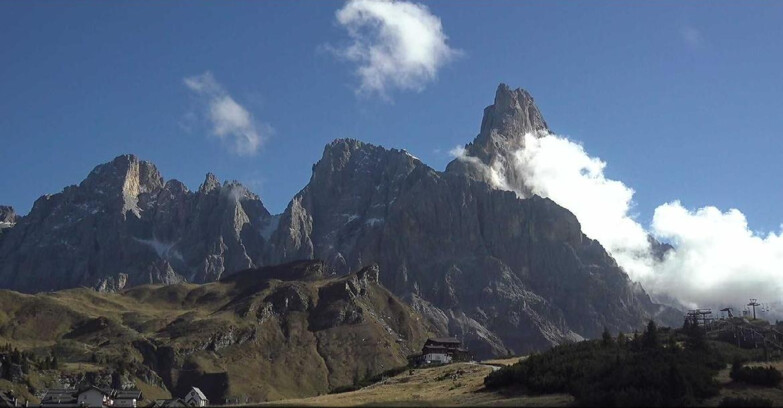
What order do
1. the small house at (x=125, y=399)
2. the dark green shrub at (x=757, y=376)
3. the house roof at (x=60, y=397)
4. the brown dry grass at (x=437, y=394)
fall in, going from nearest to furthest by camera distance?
the brown dry grass at (x=437, y=394) → the dark green shrub at (x=757, y=376) → the house roof at (x=60, y=397) → the small house at (x=125, y=399)

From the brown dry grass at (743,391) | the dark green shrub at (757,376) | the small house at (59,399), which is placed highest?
the dark green shrub at (757,376)

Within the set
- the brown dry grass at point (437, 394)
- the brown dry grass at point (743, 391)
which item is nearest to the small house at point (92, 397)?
the brown dry grass at point (437, 394)

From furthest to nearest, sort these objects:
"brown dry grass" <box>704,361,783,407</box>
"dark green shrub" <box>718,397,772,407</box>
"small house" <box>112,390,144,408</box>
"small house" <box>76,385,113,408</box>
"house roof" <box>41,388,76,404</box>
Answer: "small house" <box>112,390,144,408</box>
"house roof" <box>41,388,76,404</box>
"small house" <box>76,385,113,408</box>
"brown dry grass" <box>704,361,783,407</box>
"dark green shrub" <box>718,397,772,407</box>

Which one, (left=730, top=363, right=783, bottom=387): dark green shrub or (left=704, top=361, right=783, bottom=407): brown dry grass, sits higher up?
(left=730, top=363, right=783, bottom=387): dark green shrub

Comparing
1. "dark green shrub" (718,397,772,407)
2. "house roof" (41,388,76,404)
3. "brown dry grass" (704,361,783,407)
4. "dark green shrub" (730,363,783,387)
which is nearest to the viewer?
"dark green shrub" (718,397,772,407)

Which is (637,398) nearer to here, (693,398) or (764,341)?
(693,398)

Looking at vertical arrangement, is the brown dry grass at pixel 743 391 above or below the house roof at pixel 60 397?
above

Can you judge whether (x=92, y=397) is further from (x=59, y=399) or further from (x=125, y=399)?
(x=125, y=399)

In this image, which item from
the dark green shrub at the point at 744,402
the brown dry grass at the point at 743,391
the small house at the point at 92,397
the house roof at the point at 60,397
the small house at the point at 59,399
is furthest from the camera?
the house roof at the point at 60,397

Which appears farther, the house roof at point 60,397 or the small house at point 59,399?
the house roof at point 60,397

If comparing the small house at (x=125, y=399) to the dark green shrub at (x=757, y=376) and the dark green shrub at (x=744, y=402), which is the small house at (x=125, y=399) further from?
the dark green shrub at (x=744, y=402)

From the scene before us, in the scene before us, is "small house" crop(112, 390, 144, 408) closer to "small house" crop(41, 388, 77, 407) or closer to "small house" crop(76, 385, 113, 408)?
"small house" crop(76, 385, 113, 408)

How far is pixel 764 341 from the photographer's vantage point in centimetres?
17775

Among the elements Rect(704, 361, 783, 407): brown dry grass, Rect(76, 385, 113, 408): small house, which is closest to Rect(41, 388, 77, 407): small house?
Rect(76, 385, 113, 408): small house
